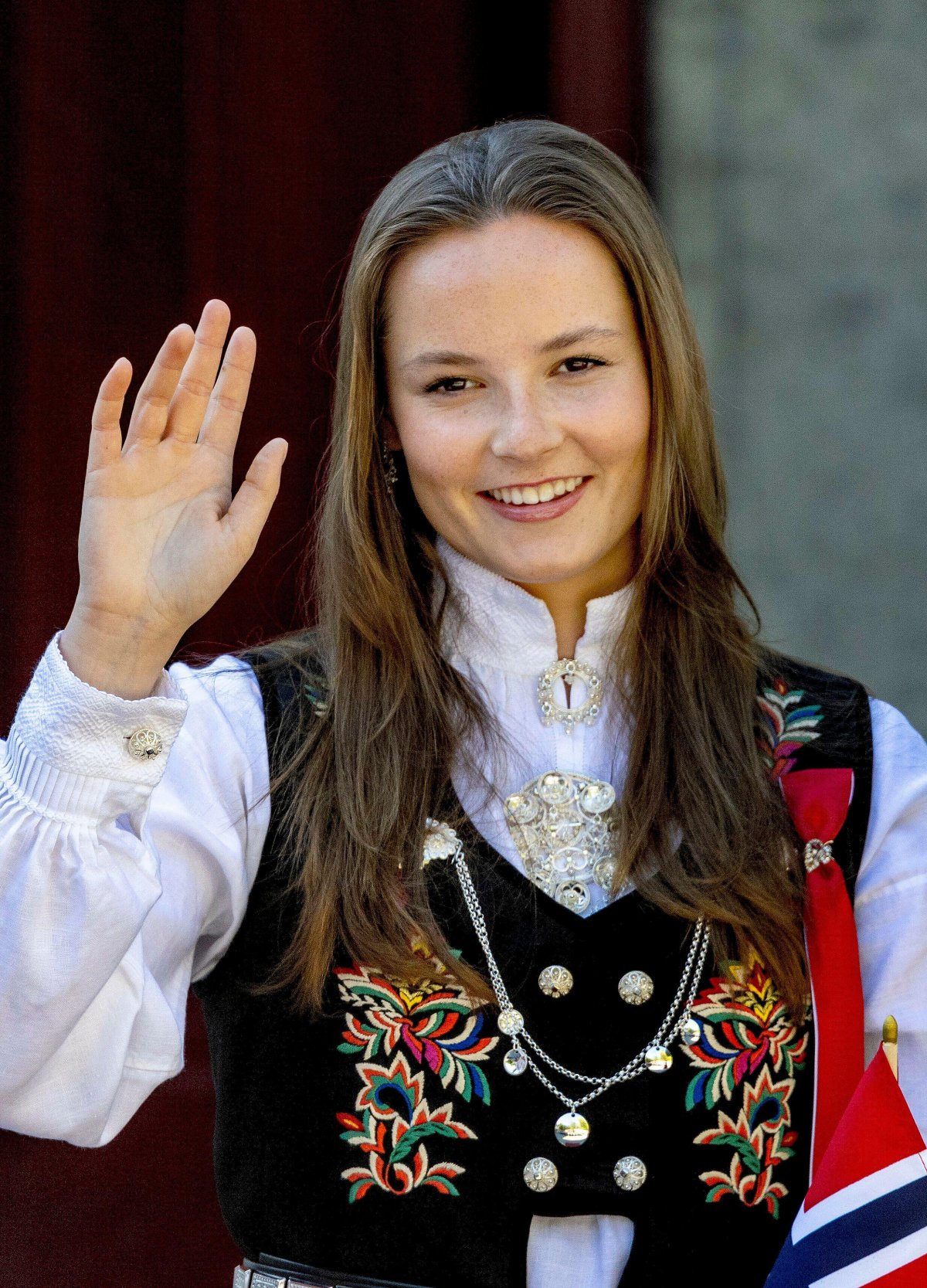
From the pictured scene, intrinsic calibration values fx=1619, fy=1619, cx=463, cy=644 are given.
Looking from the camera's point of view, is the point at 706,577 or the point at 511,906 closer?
the point at 511,906

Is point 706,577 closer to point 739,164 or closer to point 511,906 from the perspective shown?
point 511,906

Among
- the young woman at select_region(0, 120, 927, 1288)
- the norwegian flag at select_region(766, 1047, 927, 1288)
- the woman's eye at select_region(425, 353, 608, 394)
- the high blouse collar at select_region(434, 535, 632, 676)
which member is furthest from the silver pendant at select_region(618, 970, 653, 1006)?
the woman's eye at select_region(425, 353, 608, 394)

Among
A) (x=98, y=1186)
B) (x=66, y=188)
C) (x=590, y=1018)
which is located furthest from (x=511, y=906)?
(x=66, y=188)

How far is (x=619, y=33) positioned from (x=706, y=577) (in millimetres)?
844

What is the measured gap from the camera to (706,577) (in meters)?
1.65

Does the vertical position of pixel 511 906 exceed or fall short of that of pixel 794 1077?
it exceeds it

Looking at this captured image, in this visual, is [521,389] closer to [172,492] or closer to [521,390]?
[521,390]

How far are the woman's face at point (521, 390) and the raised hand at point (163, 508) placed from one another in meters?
0.23

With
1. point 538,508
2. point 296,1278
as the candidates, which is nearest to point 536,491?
point 538,508

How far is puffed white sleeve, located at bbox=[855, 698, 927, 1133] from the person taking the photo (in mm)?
1479

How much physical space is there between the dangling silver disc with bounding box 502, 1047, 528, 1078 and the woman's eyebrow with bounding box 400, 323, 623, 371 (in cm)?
61

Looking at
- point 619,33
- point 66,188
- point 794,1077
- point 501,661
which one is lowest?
point 794,1077

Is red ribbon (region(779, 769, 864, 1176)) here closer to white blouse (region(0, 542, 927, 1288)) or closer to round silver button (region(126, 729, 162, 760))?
white blouse (region(0, 542, 927, 1288))

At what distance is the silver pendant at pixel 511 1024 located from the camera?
142cm
